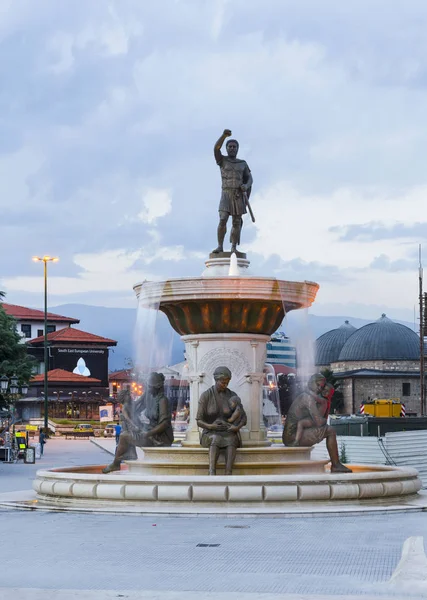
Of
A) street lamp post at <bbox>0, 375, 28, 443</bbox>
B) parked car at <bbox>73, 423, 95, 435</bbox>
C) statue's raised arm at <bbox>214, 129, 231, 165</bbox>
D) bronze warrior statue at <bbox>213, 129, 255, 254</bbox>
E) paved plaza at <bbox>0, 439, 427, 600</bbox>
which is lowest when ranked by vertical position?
paved plaza at <bbox>0, 439, 427, 600</bbox>

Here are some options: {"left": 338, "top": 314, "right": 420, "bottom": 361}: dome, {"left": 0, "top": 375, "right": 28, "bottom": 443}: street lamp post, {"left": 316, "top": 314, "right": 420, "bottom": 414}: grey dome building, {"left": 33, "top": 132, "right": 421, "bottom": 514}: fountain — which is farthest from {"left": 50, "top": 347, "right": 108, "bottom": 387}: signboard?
{"left": 33, "top": 132, "right": 421, "bottom": 514}: fountain

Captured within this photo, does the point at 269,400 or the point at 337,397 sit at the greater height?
the point at 337,397

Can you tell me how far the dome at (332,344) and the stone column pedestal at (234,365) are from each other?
12239 centimetres

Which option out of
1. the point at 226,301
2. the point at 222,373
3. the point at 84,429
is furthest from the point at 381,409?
the point at 222,373

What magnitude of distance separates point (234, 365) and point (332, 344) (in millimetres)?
126892

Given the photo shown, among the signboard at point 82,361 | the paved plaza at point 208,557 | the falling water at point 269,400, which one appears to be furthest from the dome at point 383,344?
the paved plaza at point 208,557

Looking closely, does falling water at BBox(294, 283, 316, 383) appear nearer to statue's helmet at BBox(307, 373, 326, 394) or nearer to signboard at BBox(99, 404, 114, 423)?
statue's helmet at BBox(307, 373, 326, 394)

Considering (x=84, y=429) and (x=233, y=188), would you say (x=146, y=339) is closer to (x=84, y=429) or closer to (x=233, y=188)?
(x=233, y=188)

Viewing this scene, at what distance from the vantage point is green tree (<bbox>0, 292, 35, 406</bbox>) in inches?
1515

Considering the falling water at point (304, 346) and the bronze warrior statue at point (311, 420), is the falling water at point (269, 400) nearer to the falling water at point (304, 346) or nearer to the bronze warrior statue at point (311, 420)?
the falling water at point (304, 346)

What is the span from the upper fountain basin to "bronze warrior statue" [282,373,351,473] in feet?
4.27

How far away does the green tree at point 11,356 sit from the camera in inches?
1515

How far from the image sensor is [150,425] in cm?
1783

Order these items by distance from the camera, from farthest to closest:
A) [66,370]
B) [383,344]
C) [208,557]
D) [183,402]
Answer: [383,344], [66,370], [183,402], [208,557]
